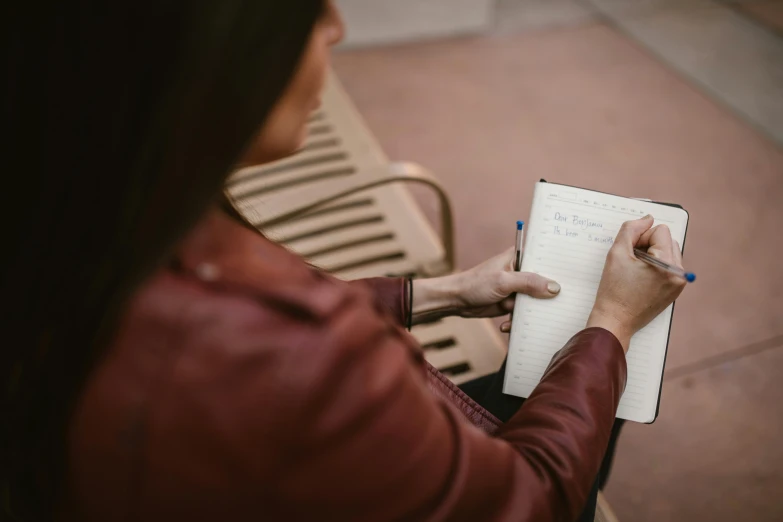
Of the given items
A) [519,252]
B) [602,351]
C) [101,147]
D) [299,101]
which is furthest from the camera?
[519,252]

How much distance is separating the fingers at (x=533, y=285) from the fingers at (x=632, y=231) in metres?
0.12

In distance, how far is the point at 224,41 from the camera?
0.41 meters

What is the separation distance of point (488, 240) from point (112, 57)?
6.09ft

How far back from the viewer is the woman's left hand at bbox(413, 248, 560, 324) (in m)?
1.04

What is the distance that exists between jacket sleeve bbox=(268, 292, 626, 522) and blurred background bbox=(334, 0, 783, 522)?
101cm

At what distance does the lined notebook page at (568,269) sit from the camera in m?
0.90

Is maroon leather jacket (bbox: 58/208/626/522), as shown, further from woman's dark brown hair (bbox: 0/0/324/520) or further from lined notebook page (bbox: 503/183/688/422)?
lined notebook page (bbox: 503/183/688/422)

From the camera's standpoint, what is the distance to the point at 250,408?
437 mm

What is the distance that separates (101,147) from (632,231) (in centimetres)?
74

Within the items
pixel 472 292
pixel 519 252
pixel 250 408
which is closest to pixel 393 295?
pixel 472 292

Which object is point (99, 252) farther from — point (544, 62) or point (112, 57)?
point (544, 62)

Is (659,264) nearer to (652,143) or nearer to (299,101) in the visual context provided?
(299,101)

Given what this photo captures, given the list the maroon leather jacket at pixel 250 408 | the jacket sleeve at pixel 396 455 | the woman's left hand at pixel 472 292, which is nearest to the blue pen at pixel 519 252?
the woman's left hand at pixel 472 292

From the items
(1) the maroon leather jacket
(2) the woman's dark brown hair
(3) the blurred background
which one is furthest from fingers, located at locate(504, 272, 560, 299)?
(3) the blurred background
